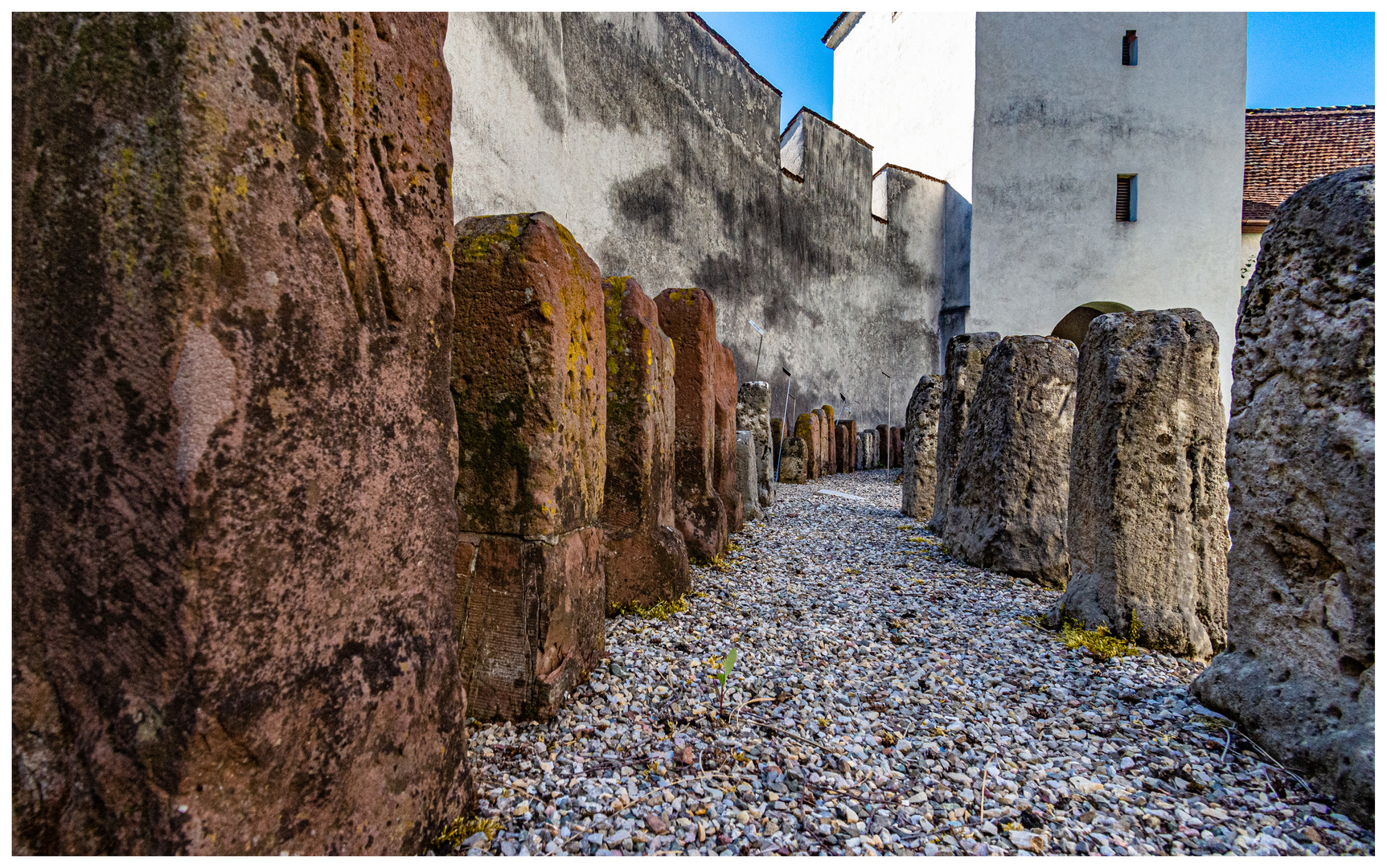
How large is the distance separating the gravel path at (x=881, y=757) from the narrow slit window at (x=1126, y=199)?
52.8 ft

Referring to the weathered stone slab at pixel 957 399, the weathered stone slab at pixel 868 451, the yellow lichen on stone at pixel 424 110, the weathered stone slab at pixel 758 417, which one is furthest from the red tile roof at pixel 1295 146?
the yellow lichen on stone at pixel 424 110

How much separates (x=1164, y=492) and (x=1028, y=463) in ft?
4.31

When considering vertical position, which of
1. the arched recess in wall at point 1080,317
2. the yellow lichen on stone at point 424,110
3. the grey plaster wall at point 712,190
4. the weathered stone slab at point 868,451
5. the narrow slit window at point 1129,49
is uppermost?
the narrow slit window at point 1129,49

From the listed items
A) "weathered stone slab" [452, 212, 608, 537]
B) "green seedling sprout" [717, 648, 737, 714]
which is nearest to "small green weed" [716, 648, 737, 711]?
"green seedling sprout" [717, 648, 737, 714]

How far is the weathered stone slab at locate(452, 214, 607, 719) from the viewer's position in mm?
2016

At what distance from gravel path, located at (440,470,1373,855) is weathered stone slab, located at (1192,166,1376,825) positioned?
155mm

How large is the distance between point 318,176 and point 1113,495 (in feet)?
10.5

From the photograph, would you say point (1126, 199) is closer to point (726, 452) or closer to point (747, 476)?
point (747, 476)

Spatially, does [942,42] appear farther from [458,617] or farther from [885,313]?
[458,617]

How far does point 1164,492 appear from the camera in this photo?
113 inches

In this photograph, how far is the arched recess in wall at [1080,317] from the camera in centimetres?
1545

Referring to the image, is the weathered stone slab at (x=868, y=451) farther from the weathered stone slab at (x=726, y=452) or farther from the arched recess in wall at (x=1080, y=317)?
the weathered stone slab at (x=726, y=452)

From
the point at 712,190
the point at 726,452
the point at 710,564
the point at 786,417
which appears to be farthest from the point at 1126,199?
the point at 710,564
